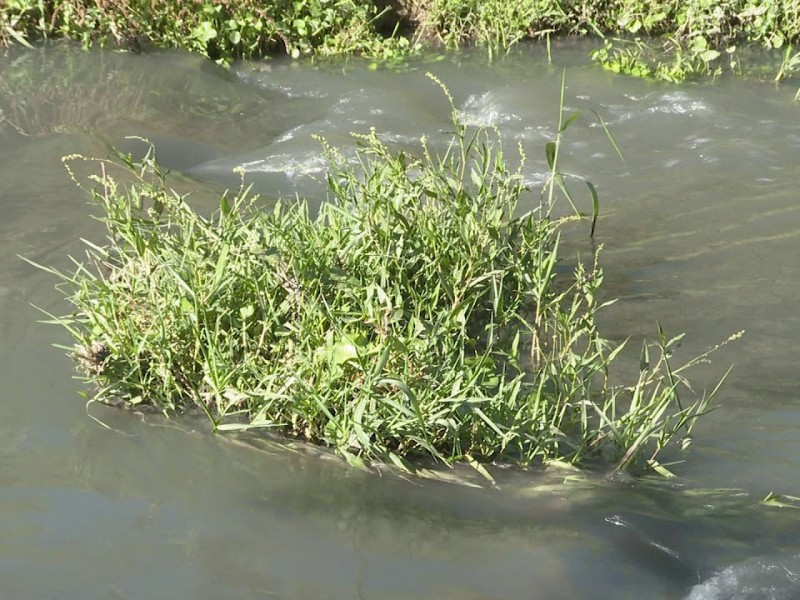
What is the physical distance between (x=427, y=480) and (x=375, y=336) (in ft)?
2.01

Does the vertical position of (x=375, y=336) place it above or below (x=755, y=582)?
above

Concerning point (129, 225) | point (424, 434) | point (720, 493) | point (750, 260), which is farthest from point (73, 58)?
point (720, 493)

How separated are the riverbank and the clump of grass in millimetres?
4799

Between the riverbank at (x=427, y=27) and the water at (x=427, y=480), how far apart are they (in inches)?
61.5

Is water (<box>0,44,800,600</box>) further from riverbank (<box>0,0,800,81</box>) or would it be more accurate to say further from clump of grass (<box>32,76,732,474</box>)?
riverbank (<box>0,0,800,81</box>)

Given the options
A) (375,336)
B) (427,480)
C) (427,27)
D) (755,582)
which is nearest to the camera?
(755,582)

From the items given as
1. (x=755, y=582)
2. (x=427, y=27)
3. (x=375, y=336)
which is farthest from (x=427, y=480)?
(x=427, y=27)

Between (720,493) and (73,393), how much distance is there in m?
2.27

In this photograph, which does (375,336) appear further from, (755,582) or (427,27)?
(427,27)

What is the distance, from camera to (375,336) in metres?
3.62

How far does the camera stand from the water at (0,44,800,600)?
2.71m

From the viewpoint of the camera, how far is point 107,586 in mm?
2582

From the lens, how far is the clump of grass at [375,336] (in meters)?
3.32

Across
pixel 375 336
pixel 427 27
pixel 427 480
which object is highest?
pixel 427 27
